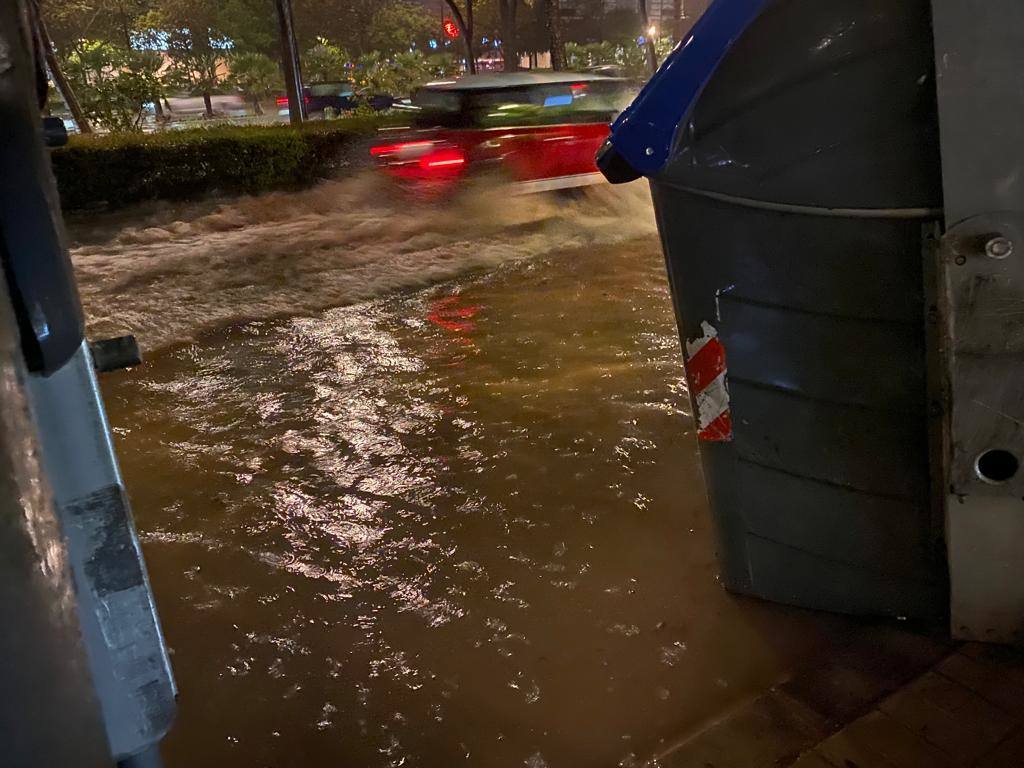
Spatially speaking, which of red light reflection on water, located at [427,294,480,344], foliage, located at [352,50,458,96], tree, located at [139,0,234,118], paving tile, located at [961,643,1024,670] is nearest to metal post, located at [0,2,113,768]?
paving tile, located at [961,643,1024,670]

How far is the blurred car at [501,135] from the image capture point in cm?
870

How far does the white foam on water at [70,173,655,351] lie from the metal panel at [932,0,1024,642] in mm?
5885

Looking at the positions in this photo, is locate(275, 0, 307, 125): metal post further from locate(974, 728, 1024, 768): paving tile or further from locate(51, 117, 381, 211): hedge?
locate(974, 728, 1024, 768): paving tile

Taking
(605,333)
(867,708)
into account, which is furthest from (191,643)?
(605,333)

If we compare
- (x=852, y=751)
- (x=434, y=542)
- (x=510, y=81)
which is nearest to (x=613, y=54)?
(x=510, y=81)

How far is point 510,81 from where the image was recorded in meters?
9.07

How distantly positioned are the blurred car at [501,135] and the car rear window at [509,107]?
0.01m

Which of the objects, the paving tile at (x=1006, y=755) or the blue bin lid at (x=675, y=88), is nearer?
the blue bin lid at (x=675, y=88)

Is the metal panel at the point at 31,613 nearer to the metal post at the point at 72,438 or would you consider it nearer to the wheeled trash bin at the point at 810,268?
the metal post at the point at 72,438

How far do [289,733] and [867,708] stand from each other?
181 centimetres

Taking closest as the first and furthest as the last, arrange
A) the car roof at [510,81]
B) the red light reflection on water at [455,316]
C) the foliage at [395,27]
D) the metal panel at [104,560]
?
the metal panel at [104,560] < the red light reflection on water at [455,316] < the car roof at [510,81] < the foliage at [395,27]

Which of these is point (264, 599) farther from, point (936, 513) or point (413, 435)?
point (936, 513)

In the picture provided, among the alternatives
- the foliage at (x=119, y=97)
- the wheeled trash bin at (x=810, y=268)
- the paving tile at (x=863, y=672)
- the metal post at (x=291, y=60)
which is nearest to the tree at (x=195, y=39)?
the foliage at (x=119, y=97)

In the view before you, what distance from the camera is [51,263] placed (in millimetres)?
1023
